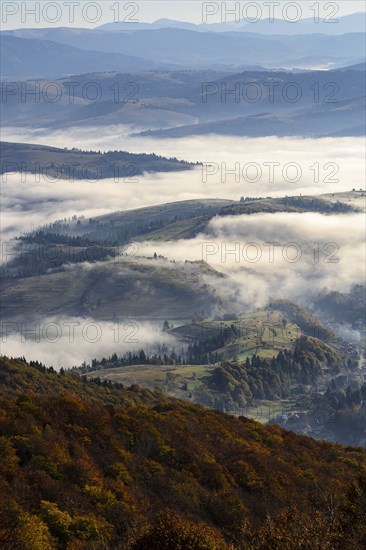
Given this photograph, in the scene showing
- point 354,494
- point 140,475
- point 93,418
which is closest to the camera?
point 354,494

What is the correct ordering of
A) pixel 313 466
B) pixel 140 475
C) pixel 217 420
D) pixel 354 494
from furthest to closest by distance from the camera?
pixel 217 420 → pixel 313 466 → pixel 140 475 → pixel 354 494

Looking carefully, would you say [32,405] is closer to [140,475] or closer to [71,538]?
[140,475]

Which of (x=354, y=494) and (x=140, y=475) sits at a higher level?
(x=354, y=494)

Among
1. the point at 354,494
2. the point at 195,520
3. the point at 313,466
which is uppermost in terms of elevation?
the point at 354,494

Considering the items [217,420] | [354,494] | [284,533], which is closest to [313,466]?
[217,420]

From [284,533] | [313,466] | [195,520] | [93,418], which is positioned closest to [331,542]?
[284,533]

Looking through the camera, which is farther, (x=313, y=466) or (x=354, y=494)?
(x=313, y=466)
